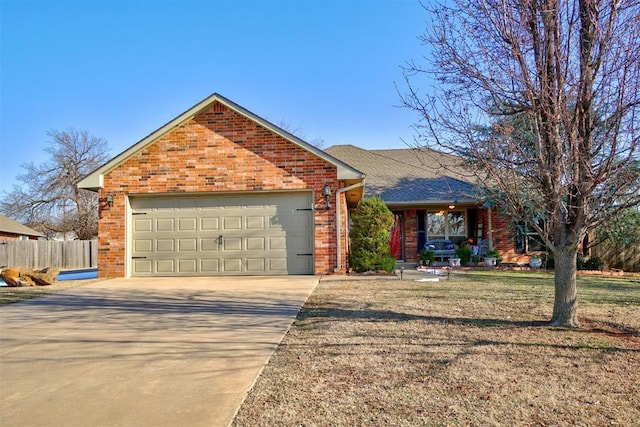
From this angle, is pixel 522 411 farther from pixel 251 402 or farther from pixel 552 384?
pixel 251 402

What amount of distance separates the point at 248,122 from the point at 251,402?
9.27 metres

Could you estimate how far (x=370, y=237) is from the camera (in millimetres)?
11453

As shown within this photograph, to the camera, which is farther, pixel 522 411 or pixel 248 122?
pixel 248 122

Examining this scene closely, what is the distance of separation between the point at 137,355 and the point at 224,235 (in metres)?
7.11

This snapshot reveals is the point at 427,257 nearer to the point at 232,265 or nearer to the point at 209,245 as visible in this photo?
the point at 232,265

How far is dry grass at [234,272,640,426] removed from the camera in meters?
3.01

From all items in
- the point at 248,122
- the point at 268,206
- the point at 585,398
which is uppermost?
the point at 248,122

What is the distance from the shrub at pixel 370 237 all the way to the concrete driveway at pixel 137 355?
3315 millimetres

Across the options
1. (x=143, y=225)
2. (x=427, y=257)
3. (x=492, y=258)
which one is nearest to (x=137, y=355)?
(x=143, y=225)

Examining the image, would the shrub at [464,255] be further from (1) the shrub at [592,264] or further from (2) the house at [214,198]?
(2) the house at [214,198]

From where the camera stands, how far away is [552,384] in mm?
3531

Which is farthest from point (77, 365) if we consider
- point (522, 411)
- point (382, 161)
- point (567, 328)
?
point (382, 161)

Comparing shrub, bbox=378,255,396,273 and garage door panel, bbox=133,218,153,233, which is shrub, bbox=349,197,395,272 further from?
garage door panel, bbox=133,218,153,233

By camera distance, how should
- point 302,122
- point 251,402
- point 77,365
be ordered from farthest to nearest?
point 302,122
point 77,365
point 251,402
